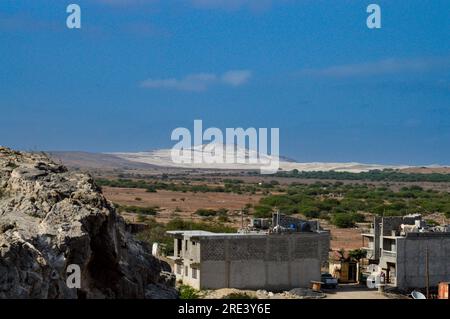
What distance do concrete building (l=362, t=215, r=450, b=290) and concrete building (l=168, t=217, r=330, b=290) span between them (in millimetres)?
2743

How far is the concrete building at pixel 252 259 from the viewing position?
3306 centimetres

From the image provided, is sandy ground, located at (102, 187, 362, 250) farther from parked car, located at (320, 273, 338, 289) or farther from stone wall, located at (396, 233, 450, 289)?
stone wall, located at (396, 233, 450, 289)

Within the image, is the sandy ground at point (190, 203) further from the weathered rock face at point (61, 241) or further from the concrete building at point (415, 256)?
the weathered rock face at point (61, 241)

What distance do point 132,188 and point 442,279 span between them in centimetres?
8405

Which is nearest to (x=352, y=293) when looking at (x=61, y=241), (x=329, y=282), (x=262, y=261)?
(x=329, y=282)

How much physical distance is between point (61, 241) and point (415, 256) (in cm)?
2696

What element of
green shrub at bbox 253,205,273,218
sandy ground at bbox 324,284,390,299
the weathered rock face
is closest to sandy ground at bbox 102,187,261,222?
green shrub at bbox 253,205,273,218

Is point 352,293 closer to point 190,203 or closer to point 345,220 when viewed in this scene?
point 345,220

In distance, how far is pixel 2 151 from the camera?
13594mm

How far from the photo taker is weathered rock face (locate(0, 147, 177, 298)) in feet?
30.1

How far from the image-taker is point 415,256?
35.0 metres
